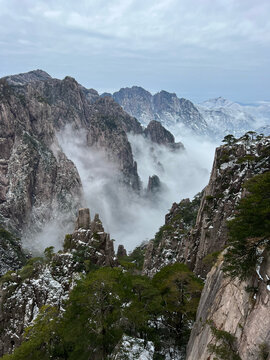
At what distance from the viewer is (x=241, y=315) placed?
49.5 ft

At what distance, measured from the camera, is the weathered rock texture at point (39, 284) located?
46.3 meters

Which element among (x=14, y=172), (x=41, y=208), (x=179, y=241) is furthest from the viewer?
(x=41, y=208)

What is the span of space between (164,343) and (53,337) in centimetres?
1196

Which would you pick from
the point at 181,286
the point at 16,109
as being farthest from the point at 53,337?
the point at 16,109

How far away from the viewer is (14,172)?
555ft

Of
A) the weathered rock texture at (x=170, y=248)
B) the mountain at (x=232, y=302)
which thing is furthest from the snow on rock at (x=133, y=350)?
the weathered rock texture at (x=170, y=248)

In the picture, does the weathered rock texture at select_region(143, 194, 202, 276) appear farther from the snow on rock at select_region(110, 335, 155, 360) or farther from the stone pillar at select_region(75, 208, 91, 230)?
the snow on rock at select_region(110, 335, 155, 360)

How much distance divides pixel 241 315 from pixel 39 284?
145ft

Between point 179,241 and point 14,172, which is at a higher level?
point 14,172

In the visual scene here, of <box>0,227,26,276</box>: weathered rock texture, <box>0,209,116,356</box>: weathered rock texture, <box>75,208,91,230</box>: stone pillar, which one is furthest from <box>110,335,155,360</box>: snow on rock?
<box>0,227,26,276</box>: weathered rock texture

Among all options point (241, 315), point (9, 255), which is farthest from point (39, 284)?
point (9, 255)

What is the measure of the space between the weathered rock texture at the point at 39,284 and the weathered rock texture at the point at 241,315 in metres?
34.9

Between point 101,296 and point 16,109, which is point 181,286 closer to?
point 101,296

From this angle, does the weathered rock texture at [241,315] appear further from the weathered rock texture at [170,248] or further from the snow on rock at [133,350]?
the weathered rock texture at [170,248]
